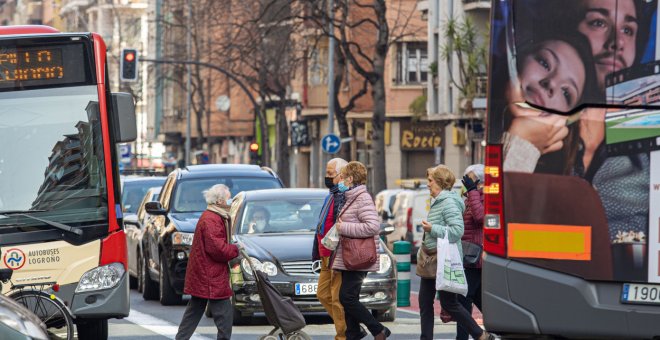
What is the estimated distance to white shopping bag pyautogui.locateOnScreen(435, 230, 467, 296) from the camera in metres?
14.4

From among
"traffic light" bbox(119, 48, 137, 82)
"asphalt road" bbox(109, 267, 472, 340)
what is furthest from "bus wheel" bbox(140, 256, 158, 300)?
"traffic light" bbox(119, 48, 137, 82)

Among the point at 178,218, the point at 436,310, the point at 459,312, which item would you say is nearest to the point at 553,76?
the point at 459,312

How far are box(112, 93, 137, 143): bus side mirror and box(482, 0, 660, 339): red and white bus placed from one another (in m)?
4.68

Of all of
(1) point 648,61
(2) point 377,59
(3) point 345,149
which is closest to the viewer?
(1) point 648,61

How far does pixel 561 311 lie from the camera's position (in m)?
10.1

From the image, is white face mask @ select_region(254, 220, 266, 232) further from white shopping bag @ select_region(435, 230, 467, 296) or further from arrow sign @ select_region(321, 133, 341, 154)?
arrow sign @ select_region(321, 133, 341, 154)

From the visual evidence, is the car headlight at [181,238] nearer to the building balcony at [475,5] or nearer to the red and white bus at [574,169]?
the red and white bus at [574,169]

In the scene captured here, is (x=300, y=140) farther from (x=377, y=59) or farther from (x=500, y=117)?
(x=500, y=117)

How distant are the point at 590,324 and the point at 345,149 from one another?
4410 cm

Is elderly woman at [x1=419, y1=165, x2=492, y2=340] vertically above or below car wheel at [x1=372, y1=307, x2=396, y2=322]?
above

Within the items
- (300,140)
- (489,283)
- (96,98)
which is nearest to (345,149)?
(300,140)

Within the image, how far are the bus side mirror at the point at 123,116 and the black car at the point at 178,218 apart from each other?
6307mm

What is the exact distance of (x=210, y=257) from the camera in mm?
14070

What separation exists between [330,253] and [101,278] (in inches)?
77.6
